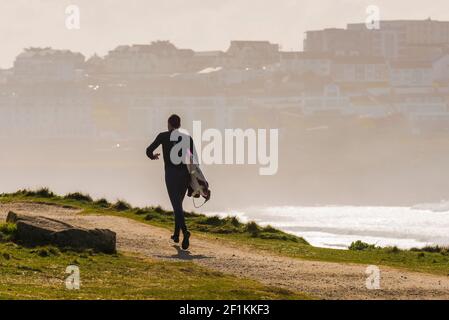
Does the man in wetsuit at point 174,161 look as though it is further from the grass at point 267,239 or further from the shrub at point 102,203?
the shrub at point 102,203

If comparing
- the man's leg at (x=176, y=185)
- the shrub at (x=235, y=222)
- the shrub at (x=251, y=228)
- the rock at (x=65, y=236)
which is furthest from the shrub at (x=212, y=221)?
the rock at (x=65, y=236)

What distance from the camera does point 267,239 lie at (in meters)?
17.7

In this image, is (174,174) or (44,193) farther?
(44,193)

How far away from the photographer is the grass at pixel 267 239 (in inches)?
596

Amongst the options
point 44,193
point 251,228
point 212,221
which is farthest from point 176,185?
point 44,193

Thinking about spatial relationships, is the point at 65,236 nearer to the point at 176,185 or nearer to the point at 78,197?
the point at 176,185

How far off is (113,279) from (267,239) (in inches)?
227

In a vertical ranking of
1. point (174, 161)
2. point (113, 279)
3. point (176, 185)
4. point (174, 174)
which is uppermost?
point (174, 161)

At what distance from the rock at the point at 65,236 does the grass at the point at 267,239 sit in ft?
7.79

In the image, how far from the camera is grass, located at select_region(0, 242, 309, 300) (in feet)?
35.8
